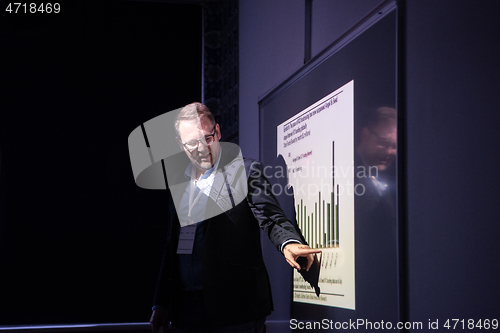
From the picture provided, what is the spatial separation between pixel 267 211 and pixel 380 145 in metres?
0.39

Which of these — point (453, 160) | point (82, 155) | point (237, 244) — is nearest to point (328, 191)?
point (237, 244)

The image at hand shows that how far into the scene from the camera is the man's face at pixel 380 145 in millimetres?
1308

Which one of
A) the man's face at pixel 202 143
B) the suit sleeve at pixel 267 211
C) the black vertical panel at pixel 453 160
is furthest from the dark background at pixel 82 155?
the black vertical panel at pixel 453 160

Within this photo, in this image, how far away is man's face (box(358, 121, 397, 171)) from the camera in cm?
131

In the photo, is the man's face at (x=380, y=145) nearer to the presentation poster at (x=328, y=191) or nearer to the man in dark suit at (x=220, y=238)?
the presentation poster at (x=328, y=191)

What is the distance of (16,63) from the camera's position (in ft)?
12.8

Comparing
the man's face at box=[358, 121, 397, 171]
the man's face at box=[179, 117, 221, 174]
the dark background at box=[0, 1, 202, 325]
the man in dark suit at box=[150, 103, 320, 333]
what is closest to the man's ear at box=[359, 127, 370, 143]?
the man's face at box=[358, 121, 397, 171]

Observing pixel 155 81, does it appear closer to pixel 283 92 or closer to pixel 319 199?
pixel 283 92

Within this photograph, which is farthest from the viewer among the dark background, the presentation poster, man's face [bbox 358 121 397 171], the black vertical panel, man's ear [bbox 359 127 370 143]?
the dark background

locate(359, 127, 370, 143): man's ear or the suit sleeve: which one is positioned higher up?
locate(359, 127, 370, 143): man's ear

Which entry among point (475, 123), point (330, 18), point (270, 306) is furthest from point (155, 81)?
point (475, 123)

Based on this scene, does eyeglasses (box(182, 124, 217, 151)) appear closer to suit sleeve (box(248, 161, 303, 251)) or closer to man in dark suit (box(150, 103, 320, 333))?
man in dark suit (box(150, 103, 320, 333))

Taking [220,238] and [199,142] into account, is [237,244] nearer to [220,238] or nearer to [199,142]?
[220,238]

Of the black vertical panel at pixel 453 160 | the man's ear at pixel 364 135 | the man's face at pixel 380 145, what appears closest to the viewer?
the black vertical panel at pixel 453 160
